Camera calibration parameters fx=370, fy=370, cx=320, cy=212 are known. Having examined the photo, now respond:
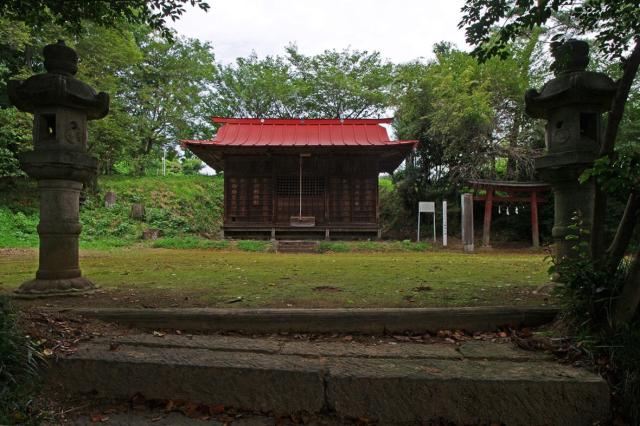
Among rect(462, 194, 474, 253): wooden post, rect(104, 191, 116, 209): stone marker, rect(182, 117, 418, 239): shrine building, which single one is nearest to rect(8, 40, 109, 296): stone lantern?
→ rect(182, 117, 418, 239): shrine building

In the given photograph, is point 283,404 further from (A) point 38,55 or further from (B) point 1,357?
(A) point 38,55

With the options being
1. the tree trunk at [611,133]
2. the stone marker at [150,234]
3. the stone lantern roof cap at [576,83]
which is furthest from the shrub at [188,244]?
the tree trunk at [611,133]

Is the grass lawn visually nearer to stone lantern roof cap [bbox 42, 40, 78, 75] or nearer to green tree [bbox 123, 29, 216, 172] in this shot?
stone lantern roof cap [bbox 42, 40, 78, 75]

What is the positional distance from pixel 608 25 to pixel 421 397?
3973 mm

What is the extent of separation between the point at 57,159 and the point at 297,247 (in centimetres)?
990

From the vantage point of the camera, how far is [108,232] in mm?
15359

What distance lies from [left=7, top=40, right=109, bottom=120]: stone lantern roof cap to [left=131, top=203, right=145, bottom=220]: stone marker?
1384cm

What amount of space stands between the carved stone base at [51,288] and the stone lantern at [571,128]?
5.05 meters

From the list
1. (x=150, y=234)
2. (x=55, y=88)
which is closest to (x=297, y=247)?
(x=150, y=234)

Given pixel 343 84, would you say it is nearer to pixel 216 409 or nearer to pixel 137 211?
pixel 137 211

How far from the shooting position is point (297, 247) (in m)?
13.5

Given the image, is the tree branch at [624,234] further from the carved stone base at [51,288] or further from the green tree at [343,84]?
the green tree at [343,84]

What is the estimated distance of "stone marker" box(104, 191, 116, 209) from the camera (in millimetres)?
17500

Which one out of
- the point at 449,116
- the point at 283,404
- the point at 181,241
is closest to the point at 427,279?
the point at 283,404
